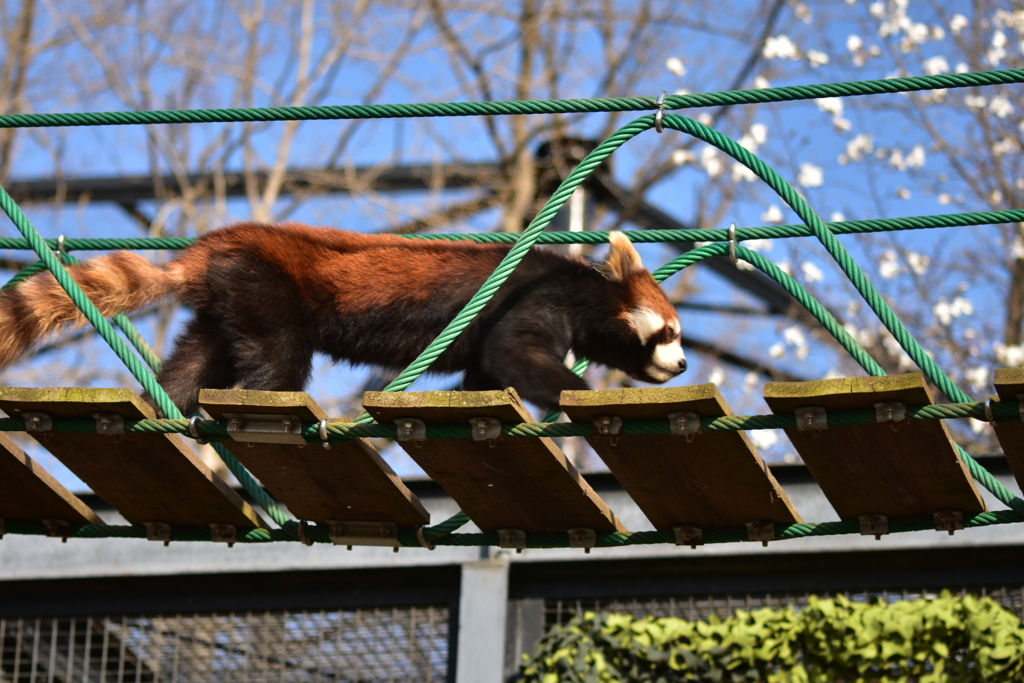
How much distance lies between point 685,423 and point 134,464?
1.98 meters

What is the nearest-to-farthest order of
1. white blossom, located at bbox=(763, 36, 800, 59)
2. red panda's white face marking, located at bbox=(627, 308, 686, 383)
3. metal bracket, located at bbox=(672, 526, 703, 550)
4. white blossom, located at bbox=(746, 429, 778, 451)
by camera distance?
1. metal bracket, located at bbox=(672, 526, 703, 550)
2. red panda's white face marking, located at bbox=(627, 308, 686, 383)
3. white blossom, located at bbox=(746, 429, 778, 451)
4. white blossom, located at bbox=(763, 36, 800, 59)

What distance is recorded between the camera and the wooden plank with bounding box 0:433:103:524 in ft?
13.4

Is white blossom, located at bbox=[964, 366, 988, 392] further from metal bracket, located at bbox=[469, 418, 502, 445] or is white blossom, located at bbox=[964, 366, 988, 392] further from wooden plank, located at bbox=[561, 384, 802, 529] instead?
metal bracket, located at bbox=[469, 418, 502, 445]

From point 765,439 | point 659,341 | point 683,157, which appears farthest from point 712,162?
point 659,341

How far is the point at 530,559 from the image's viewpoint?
567 centimetres

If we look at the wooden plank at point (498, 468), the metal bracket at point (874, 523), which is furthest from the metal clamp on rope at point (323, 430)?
the metal bracket at point (874, 523)

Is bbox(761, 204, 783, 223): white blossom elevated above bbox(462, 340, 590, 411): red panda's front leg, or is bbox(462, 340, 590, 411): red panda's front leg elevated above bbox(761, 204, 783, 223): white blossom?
bbox(761, 204, 783, 223): white blossom

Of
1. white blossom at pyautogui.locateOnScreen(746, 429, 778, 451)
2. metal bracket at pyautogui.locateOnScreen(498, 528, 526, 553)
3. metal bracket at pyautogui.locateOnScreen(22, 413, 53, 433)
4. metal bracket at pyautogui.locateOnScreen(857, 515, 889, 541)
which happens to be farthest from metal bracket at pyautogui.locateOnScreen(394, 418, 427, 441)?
white blossom at pyautogui.locateOnScreen(746, 429, 778, 451)

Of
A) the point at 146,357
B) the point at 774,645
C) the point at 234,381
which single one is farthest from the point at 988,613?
the point at 146,357

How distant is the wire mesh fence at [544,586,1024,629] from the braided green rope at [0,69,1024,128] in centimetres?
252

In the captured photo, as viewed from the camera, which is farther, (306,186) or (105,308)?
(306,186)

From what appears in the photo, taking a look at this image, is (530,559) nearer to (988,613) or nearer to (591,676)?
(591,676)

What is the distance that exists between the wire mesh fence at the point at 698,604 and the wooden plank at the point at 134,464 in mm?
1946

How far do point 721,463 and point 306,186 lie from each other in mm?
14246
